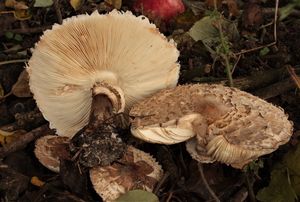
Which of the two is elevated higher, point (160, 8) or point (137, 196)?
point (160, 8)

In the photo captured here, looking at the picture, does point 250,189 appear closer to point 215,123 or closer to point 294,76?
point 215,123

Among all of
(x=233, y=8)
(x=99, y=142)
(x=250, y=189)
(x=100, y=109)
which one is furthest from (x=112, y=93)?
(x=233, y=8)

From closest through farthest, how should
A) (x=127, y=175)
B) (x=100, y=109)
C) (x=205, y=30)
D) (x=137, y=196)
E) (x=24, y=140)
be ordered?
(x=137, y=196), (x=127, y=175), (x=100, y=109), (x=24, y=140), (x=205, y=30)

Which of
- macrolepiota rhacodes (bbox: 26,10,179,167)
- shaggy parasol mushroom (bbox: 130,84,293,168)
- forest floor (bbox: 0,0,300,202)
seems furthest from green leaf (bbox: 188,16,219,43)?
shaggy parasol mushroom (bbox: 130,84,293,168)

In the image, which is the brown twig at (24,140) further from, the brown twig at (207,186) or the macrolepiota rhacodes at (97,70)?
the brown twig at (207,186)

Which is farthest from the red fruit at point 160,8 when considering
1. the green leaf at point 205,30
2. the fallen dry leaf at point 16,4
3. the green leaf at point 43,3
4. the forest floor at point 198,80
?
the fallen dry leaf at point 16,4

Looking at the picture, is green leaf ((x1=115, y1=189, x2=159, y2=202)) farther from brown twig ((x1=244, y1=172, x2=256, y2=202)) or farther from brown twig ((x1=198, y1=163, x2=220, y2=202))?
brown twig ((x1=244, y1=172, x2=256, y2=202))
